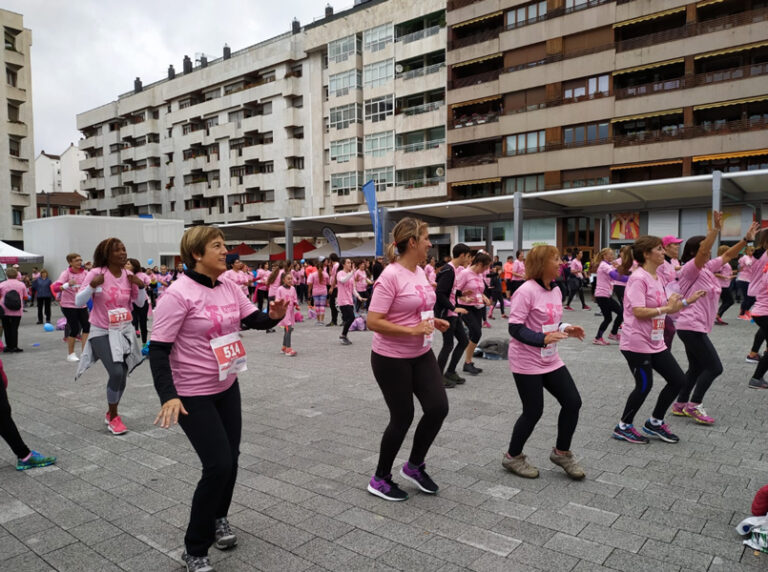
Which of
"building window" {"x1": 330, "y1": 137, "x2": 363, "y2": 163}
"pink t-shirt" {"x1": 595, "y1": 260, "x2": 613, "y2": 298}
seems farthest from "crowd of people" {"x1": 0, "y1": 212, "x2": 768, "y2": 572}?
"building window" {"x1": 330, "y1": 137, "x2": 363, "y2": 163}

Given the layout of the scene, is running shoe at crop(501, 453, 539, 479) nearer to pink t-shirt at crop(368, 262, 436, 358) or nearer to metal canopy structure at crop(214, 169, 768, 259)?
pink t-shirt at crop(368, 262, 436, 358)

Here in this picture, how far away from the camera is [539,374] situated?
13.9 ft

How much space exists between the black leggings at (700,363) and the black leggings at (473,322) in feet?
10.3

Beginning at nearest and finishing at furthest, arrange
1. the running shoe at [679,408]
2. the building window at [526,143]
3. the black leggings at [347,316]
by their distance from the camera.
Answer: the running shoe at [679,408] < the black leggings at [347,316] < the building window at [526,143]

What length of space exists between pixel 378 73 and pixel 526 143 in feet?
48.0

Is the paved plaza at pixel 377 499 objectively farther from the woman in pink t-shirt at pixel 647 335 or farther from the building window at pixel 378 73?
the building window at pixel 378 73

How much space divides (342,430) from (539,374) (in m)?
2.32

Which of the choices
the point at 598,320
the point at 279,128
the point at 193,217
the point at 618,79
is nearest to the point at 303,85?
the point at 279,128

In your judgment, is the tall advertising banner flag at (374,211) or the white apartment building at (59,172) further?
the white apartment building at (59,172)

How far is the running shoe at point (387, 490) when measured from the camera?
12.9 feet

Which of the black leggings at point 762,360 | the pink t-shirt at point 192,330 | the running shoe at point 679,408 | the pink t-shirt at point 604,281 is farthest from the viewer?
the pink t-shirt at point 604,281

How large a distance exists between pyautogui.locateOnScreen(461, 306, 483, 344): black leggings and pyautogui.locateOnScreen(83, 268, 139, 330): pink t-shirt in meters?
4.76

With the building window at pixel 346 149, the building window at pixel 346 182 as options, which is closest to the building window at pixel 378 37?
the building window at pixel 346 149

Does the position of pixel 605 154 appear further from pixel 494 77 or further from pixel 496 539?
pixel 496 539
